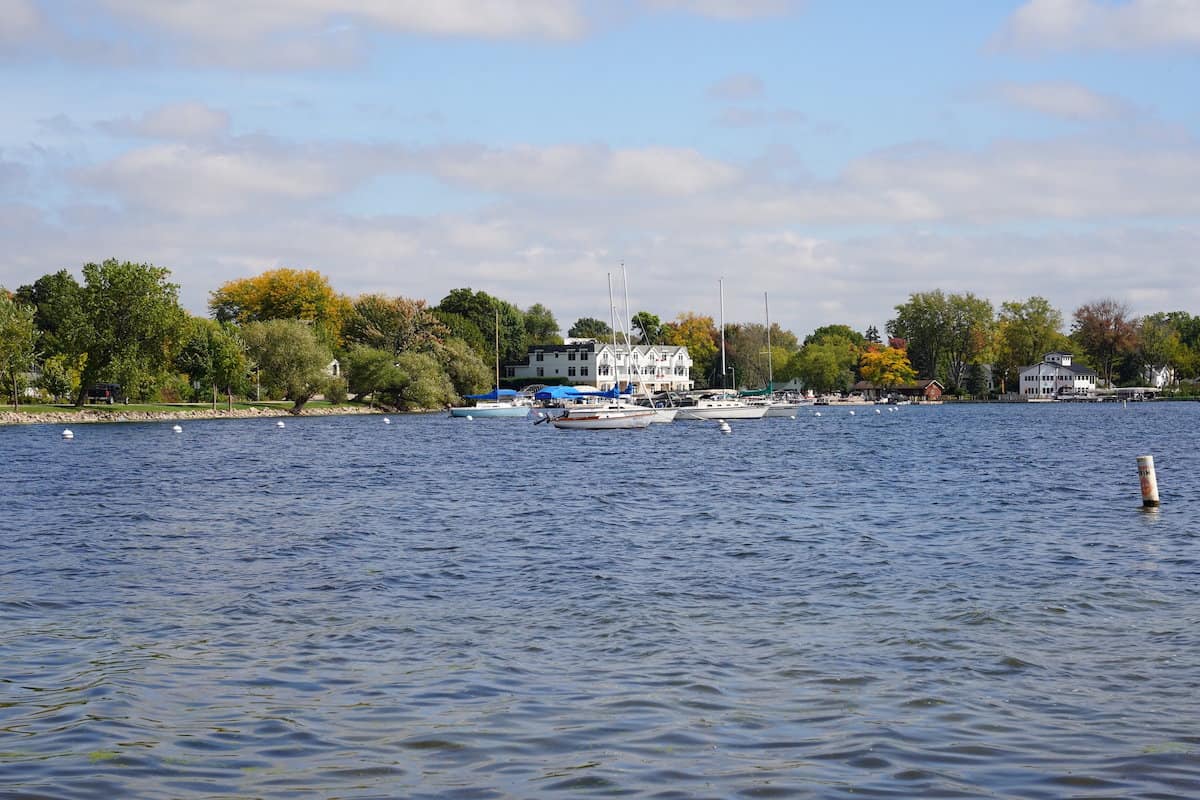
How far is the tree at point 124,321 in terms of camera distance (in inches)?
3782

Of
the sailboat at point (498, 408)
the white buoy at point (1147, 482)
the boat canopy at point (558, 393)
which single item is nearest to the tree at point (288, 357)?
the sailboat at point (498, 408)

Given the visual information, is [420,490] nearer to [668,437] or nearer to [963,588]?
[963,588]

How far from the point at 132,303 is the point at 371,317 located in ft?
181

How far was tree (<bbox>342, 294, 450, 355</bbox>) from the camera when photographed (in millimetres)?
146125

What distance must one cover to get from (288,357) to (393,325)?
36.4m

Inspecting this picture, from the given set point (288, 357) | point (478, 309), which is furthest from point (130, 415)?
point (478, 309)

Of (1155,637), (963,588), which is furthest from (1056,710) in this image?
(963,588)

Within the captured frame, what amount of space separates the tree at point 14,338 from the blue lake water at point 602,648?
61143 millimetres

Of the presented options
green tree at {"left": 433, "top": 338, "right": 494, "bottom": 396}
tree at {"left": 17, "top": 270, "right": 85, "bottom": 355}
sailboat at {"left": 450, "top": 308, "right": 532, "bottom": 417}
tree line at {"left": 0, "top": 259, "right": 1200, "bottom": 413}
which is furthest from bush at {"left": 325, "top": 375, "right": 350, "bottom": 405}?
tree at {"left": 17, "top": 270, "right": 85, "bottom": 355}

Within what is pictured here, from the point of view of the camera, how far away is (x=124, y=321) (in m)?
97.2

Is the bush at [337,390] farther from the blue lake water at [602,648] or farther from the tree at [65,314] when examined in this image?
the blue lake water at [602,648]

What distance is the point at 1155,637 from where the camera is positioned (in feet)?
44.7

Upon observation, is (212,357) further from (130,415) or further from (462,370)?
(462,370)

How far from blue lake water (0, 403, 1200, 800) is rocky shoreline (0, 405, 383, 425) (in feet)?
215
